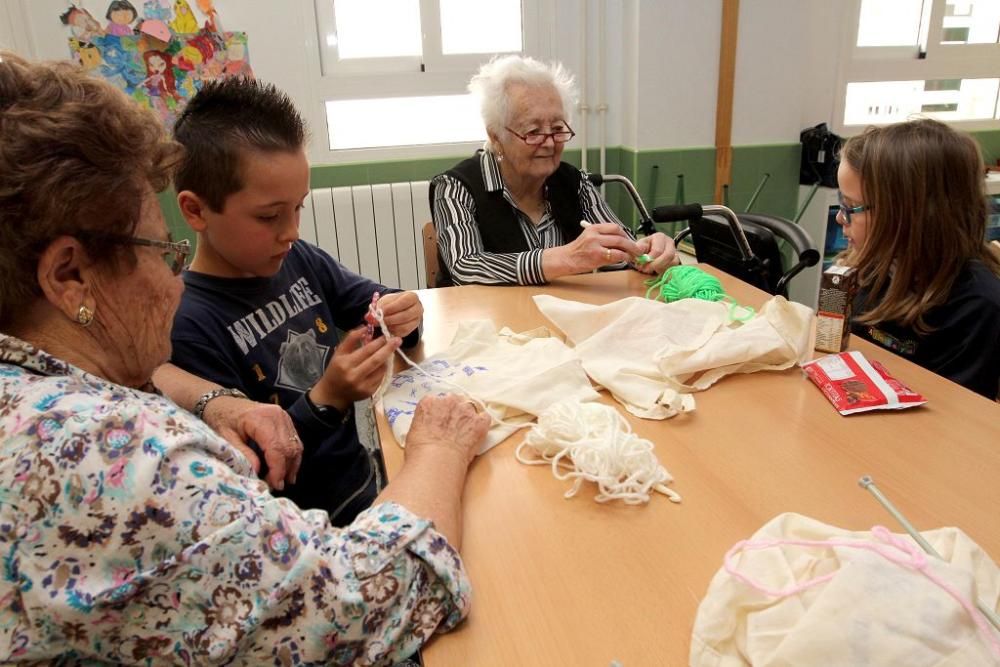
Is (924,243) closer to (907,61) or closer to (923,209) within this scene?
(923,209)

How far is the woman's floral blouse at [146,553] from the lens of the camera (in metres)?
0.55

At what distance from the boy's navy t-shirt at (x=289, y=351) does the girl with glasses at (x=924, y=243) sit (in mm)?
1120

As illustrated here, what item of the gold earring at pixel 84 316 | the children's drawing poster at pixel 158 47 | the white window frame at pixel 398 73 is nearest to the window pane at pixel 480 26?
the white window frame at pixel 398 73

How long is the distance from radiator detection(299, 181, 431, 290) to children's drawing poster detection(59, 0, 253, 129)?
75 centimetres

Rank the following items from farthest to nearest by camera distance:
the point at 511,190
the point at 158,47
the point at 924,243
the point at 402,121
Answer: the point at 402,121, the point at 158,47, the point at 511,190, the point at 924,243

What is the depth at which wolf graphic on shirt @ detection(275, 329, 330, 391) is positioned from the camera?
138 cm

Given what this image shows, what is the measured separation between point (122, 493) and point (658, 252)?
5.32 ft

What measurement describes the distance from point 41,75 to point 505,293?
52.7 inches

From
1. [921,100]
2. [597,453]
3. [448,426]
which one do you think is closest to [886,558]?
[597,453]

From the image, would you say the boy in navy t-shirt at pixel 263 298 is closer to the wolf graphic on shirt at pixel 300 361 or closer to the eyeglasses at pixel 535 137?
the wolf graphic on shirt at pixel 300 361

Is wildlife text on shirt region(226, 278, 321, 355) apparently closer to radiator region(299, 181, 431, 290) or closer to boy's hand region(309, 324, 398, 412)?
boy's hand region(309, 324, 398, 412)

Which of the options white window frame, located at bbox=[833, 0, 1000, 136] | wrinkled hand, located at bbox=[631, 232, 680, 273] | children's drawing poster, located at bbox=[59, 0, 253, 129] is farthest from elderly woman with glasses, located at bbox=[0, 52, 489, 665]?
white window frame, located at bbox=[833, 0, 1000, 136]

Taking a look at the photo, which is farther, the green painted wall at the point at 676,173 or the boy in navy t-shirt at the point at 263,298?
the green painted wall at the point at 676,173

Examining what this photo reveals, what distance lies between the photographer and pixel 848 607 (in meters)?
0.58
